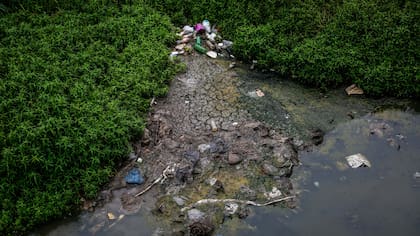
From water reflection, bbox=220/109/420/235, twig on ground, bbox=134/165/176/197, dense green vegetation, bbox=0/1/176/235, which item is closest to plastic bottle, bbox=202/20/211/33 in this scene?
dense green vegetation, bbox=0/1/176/235

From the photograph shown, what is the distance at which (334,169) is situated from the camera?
470 cm

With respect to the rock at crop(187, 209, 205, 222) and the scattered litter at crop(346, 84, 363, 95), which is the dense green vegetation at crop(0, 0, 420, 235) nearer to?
the scattered litter at crop(346, 84, 363, 95)

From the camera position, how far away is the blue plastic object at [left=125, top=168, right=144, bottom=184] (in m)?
4.53

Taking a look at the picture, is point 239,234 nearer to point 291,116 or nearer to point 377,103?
point 291,116

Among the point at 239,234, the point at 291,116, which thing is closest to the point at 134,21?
the point at 291,116

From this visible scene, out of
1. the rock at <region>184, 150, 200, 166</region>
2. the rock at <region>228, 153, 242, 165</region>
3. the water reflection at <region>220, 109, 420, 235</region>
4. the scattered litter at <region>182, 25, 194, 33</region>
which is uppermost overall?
the scattered litter at <region>182, 25, 194, 33</region>

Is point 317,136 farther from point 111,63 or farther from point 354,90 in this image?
point 111,63

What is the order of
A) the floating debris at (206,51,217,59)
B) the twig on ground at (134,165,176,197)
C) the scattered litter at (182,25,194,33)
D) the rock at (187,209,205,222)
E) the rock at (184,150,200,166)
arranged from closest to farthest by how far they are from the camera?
the rock at (187,209,205,222), the twig on ground at (134,165,176,197), the rock at (184,150,200,166), the floating debris at (206,51,217,59), the scattered litter at (182,25,194,33)

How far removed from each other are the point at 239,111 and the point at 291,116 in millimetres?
649

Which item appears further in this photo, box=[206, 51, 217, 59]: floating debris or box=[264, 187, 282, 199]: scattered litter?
box=[206, 51, 217, 59]: floating debris

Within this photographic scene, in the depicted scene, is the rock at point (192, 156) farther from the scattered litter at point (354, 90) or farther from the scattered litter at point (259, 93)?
the scattered litter at point (354, 90)

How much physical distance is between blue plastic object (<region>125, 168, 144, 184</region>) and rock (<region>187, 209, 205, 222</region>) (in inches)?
27.3

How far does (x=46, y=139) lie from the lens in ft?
14.3

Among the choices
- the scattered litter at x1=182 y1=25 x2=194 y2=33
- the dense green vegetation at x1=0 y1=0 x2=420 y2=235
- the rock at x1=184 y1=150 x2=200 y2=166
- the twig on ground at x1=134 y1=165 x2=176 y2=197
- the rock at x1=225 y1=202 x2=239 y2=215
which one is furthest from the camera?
the scattered litter at x1=182 y1=25 x2=194 y2=33
